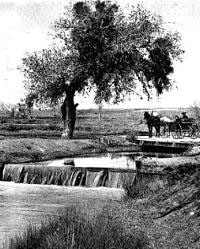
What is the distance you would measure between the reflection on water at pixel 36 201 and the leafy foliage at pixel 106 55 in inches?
746

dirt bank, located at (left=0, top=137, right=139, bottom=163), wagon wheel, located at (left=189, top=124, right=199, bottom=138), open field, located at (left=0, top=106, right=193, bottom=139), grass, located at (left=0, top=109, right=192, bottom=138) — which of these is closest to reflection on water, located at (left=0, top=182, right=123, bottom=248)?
dirt bank, located at (left=0, top=137, right=139, bottom=163)

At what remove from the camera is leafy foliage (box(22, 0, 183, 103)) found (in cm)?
4422

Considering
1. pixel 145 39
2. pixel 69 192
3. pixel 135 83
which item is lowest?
pixel 69 192

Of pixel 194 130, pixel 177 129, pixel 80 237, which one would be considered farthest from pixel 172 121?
pixel 80 237

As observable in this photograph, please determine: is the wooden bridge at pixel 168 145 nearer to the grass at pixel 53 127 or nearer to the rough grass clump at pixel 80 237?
the grass at pixel 53 127

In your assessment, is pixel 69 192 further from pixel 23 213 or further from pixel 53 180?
pixel 23 213

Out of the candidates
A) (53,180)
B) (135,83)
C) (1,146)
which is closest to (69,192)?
(53,180)

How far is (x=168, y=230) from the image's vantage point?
11812 millimetres

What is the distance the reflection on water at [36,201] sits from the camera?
15.4 meters

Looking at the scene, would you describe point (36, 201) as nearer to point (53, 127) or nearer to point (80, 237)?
point (80, 237)

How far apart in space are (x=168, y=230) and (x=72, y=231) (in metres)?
2.43

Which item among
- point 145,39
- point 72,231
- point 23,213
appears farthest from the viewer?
point 145,39

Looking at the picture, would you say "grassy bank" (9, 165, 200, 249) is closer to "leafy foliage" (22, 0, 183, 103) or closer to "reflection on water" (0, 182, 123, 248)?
"reflection on water" (0, 182, 123, 248)

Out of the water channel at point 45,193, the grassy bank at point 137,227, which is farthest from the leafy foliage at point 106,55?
the grassy bank at point 137,227
